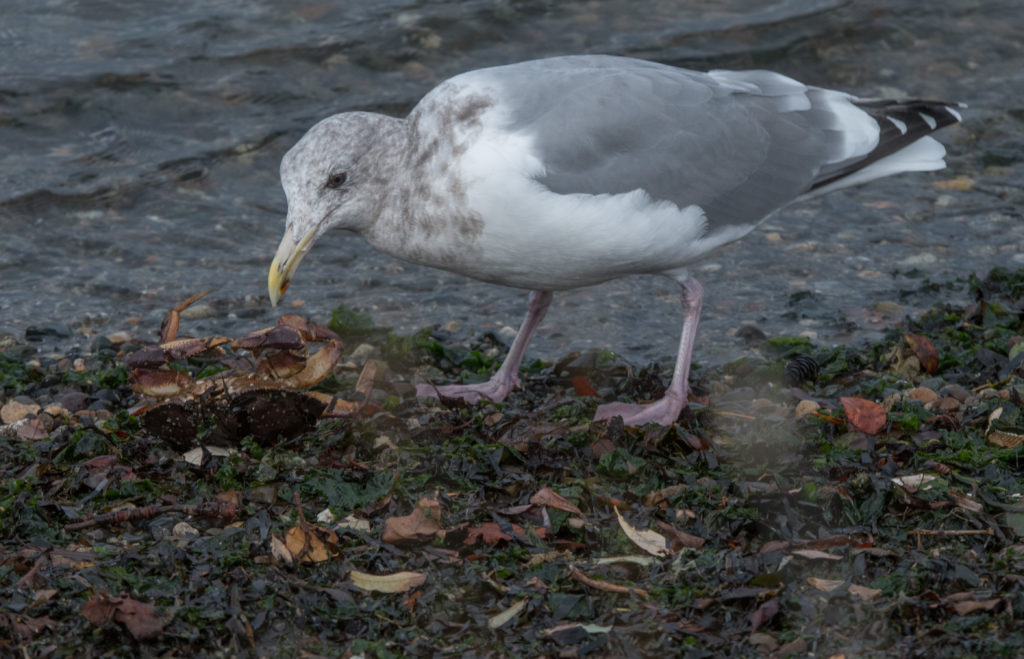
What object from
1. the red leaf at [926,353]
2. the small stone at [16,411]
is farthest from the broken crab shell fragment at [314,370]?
the red leaf at [926,353]

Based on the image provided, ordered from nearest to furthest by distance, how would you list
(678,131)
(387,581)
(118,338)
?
(387,581)
(678,131)
(118,338)

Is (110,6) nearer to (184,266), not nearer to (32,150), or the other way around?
(32,150)

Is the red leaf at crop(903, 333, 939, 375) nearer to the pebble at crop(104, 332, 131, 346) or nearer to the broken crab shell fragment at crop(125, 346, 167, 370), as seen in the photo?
the broken crab shell fragment at crop(125, 346, 167, 370)

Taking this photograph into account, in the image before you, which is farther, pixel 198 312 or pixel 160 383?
pixel 198 312

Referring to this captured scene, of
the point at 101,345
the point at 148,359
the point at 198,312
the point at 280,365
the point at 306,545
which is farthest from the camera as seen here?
the point at 198,312

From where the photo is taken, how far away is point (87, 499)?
4.03 metres

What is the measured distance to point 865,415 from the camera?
4.53 metres

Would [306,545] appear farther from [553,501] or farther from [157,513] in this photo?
[553,501]

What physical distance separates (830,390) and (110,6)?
7634mm

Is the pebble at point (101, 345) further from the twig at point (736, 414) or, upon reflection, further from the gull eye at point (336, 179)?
the twig at point (736, 414)

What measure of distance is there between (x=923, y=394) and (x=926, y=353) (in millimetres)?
465

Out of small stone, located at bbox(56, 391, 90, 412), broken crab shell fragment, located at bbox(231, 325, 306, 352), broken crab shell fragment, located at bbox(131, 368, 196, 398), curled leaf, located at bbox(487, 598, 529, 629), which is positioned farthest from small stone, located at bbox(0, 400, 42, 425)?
curled leaf, located at bbox(487, 598, 529, 629)

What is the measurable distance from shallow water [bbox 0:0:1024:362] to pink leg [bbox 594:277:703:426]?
65 centimetres

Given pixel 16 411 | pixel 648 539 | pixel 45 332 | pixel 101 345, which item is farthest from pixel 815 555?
pixel 45 332
